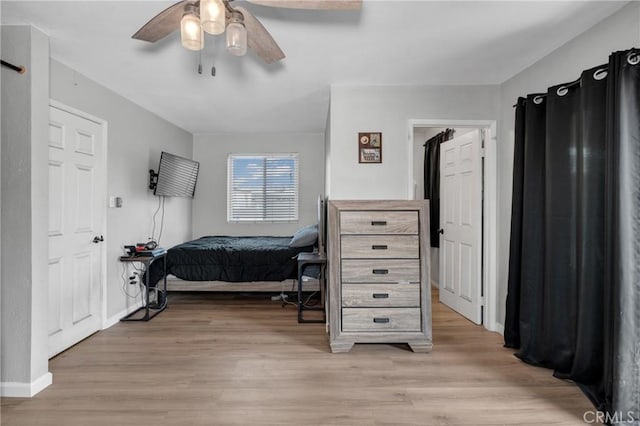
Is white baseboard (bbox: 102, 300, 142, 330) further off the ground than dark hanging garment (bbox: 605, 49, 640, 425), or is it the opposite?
dark hanging garment (bbox: 605, 49, 640, 425)

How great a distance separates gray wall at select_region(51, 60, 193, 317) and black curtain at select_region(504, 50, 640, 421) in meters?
3.80

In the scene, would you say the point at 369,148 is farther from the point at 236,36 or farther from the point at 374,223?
the point at 236,36

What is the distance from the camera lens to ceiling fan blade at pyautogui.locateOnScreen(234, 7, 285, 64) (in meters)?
1.62

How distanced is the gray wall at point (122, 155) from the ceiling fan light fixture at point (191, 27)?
6.38 feet

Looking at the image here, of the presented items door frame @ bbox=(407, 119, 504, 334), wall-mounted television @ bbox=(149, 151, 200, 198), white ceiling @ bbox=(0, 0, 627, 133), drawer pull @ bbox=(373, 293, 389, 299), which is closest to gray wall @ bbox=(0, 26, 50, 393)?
white ceiling @ bbox=(0, 0, 627, 133)

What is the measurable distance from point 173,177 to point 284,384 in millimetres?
3245

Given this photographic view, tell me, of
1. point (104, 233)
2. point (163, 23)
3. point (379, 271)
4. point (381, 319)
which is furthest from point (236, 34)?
point (104, 233)

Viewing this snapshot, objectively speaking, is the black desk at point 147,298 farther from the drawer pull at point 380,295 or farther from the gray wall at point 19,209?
the drawer pull at point 380,295

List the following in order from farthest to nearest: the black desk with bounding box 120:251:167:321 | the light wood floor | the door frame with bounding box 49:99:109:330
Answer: the black desk with bounding box 120:251:167:321 < the door frame with bounding box 49:99:109:330 < the light wood floor

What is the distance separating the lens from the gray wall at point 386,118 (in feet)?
10.2

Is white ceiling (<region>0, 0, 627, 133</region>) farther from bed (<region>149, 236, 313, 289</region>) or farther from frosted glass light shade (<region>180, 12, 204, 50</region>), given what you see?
bed (<region>149, 236, 313, 289</region>)

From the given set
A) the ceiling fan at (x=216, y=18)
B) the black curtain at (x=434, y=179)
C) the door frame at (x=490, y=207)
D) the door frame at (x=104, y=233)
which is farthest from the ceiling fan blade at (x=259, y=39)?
the black curtain at (x=434, y=179)

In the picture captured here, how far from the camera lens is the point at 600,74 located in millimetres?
Result: 1999

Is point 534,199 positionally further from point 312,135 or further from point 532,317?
point 312,135
